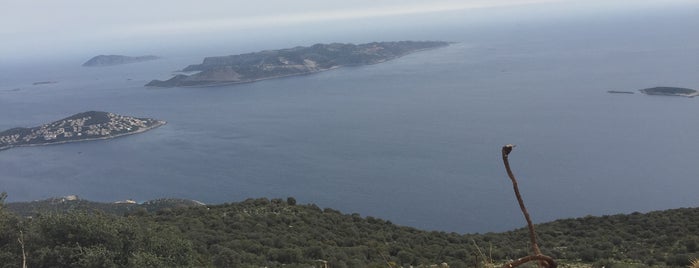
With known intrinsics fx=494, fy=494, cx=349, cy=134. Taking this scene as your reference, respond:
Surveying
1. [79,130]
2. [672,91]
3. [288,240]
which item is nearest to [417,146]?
[672,91]

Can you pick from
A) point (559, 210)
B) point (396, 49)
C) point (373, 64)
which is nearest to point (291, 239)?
point (559, 210)

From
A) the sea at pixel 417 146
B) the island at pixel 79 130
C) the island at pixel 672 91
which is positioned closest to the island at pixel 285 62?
the sea at pixel 417 146

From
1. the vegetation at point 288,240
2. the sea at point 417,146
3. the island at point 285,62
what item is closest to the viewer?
the vegetation at point 288,240

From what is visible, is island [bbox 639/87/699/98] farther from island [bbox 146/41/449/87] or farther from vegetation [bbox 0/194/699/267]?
island [bbox 146/41/449/87]

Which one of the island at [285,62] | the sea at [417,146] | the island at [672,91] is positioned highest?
the island at [285,62]

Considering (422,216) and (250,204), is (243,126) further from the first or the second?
(250,204)

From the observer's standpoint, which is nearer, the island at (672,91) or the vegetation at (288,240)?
the vegetation at (288,240)

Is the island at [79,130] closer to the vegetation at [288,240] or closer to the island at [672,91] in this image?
the vegetation at [288,240]
